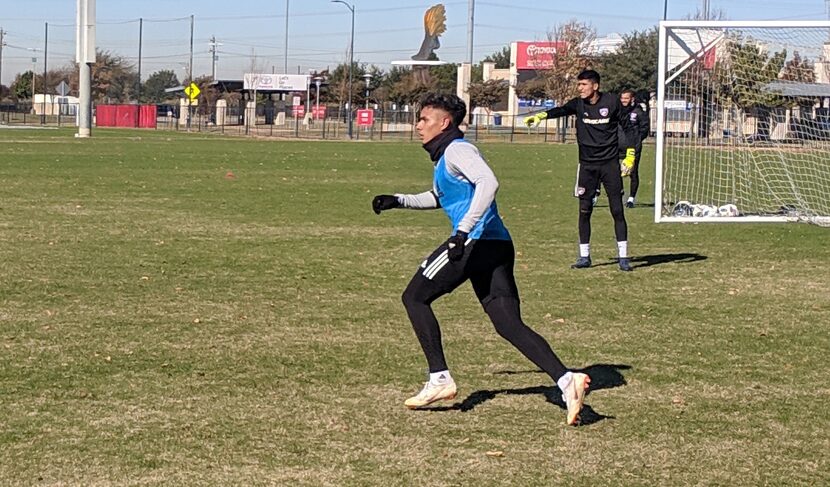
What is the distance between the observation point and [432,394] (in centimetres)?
661

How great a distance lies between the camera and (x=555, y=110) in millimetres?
12047

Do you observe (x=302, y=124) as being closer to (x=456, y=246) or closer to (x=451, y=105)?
(x=451, y=105)

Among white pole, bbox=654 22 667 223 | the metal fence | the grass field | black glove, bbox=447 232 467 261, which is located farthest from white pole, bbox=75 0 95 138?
black glove, bbox=447 232 467 261

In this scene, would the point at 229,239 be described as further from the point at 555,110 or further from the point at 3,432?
the point at 3,432

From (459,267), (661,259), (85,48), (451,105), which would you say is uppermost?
(85,48)

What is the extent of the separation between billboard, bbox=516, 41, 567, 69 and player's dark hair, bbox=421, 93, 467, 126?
79.7 metres

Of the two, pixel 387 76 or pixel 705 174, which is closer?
pixel 705 174

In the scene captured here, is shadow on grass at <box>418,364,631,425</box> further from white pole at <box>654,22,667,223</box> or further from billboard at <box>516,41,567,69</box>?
billboard at <box>516,41,567,69</box>

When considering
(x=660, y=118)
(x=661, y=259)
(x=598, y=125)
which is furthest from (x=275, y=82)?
(x=598, y=125)

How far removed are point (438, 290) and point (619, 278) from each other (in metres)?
5.62

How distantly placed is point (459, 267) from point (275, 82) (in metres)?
95.9

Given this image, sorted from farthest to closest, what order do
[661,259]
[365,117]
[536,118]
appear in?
1. [365,117]
2. [661,259]
3. [536,118]

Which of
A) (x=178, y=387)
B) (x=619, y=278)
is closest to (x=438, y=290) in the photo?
(x=178, y=387)

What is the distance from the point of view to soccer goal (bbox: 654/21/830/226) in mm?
18297
